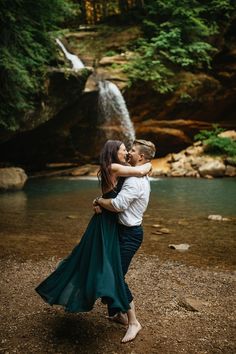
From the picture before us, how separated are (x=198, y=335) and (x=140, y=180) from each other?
→ 1593 millimetres

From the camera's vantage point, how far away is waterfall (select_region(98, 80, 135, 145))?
1956 centimetres

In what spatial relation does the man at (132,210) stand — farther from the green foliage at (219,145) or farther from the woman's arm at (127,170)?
the green foliage at (219,145)

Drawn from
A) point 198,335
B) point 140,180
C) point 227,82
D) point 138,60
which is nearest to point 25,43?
point 138,60

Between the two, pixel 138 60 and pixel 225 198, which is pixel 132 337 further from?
pixel 138 60

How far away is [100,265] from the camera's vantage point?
3252mm

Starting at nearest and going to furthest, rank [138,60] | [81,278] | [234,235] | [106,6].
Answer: [81,278]
[234,235]
[138,60]
[106,6]

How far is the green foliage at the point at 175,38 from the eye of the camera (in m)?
20.8

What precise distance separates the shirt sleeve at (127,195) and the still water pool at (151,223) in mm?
2896

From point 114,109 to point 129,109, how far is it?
1.31 m

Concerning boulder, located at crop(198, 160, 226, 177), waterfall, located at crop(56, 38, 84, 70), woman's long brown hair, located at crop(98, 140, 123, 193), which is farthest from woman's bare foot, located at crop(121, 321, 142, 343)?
waterfall, located at crop(56, 38, 84, 70)

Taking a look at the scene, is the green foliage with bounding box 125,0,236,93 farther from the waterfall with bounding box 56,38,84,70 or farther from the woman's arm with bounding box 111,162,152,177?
the woman's arm with bounding box 111,162,152,177

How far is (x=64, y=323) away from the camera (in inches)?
145

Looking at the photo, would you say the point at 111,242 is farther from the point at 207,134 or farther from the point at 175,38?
the point at 175,38

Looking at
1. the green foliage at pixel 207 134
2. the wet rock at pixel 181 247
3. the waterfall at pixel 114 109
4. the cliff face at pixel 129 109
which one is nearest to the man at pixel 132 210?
the wet rock at pixel 181 247
